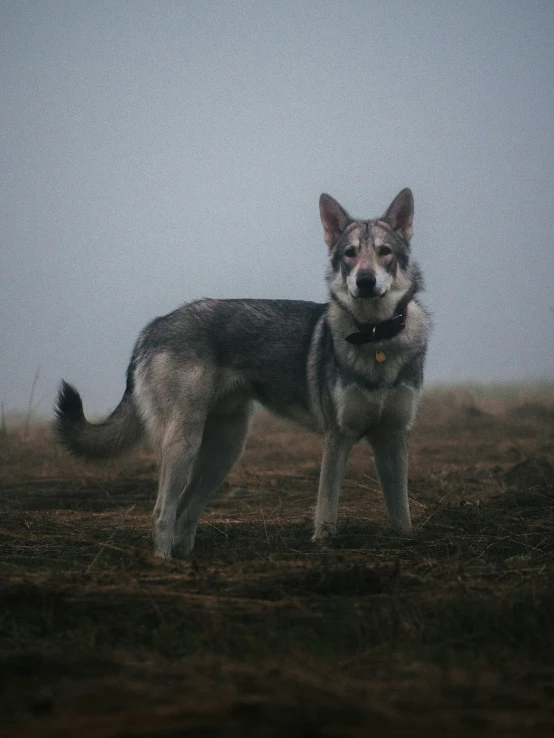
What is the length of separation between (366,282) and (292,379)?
1.02 m

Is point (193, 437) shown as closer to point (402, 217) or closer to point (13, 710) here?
point (402, 217)

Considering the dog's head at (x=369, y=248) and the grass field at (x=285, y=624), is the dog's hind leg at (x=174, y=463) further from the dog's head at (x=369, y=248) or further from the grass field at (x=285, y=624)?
the dog's head at (x=369, y=248)

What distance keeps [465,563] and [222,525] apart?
2452 millimetres

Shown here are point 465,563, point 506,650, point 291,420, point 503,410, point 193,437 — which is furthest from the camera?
point 503,410

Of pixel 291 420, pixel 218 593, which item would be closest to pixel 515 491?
pixel 291 420

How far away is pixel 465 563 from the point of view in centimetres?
400

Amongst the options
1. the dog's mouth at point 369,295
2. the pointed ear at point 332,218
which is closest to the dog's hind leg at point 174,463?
the dog's mouth at point 369,295

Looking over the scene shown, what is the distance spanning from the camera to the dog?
17.1 feet

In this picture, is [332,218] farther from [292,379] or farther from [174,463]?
[174,463]

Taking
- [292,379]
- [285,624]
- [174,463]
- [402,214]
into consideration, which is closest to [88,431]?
[174,463]

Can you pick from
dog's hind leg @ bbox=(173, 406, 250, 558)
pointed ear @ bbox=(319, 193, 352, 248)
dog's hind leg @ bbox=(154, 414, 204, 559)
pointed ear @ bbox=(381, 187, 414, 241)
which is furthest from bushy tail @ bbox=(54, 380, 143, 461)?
pointed ear @ bbox=(381, 187, 414, 241)

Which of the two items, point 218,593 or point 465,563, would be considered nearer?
point 218,593

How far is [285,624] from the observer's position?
306 cm

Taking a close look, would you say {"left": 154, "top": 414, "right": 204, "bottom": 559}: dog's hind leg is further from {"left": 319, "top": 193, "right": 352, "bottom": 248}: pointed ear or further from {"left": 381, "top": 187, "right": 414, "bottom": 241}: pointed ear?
{"left": 381, "top": 187, "right": 414, "bottom": 241}: pointed ear
